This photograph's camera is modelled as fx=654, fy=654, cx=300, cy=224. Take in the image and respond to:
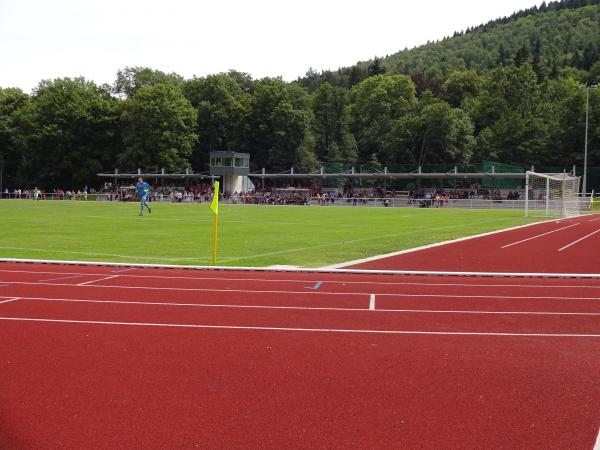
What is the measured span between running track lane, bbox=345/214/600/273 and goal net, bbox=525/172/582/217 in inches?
819

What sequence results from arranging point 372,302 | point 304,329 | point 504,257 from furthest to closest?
point 504,257, point 372,302, point 304,329

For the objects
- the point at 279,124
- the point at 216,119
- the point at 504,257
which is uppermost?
the point at 216,119

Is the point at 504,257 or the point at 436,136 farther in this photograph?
the point at 436,136

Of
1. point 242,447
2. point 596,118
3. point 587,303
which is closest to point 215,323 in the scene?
point 242,447

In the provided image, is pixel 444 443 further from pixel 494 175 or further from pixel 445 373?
pixel 494 175

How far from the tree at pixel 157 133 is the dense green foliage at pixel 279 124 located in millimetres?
147

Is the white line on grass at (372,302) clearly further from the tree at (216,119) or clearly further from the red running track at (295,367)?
the tree at (216,119)

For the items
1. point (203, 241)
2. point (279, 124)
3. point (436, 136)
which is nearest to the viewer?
point (203, 241)

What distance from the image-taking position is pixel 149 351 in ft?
25.6

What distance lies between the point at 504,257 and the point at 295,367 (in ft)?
41.0

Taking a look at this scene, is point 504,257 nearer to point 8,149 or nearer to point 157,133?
point 157,133

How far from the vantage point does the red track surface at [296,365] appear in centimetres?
527

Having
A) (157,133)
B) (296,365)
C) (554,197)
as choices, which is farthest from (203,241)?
(157,133)

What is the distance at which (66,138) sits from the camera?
97875 mm
